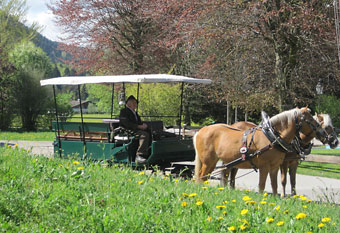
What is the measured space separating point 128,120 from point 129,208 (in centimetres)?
528

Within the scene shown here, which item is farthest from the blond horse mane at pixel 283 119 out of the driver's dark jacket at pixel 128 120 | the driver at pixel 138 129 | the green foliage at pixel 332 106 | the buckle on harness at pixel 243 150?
the green foliage at pixel 332 106

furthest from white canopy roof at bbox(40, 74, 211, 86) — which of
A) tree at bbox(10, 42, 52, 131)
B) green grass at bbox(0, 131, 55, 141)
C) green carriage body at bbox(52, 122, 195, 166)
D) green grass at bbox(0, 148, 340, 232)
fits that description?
tree at bbox(10, 42, 52, 131)

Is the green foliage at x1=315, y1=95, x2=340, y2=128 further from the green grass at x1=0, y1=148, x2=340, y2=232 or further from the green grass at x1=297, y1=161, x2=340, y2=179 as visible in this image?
the green grass at x1=0, y1=148, x2=340, y2=232

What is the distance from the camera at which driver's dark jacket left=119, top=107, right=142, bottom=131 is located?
31.8 feet

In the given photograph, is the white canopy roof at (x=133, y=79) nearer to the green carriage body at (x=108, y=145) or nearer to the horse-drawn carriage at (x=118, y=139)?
the horse-drawn carriage at (x=118, y=139)

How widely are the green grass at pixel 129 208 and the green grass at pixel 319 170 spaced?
302 inches

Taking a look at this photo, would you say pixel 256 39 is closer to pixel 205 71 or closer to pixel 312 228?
pixel 205 71

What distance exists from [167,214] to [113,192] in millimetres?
1097

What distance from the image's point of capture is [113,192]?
17.6 ft

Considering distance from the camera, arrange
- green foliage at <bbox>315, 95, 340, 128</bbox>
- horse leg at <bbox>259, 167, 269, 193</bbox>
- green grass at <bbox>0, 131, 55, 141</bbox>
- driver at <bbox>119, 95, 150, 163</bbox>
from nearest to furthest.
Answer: horse leg at <bbox>259, 167, 269, 193</bbox> → driver at <bbox>119, 95, 150, 163</bbox> → green grass at <bbox>0, 131, 55, 141</bbox> → green foliage at <bbox>315, 95, 340, 128</bbox>

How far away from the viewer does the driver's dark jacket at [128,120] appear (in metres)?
9.70

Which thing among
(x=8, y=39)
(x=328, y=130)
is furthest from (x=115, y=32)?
(x=8, y=39)

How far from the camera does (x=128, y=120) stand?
32.1ft

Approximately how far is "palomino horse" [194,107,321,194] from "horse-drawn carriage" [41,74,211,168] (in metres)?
1.48
